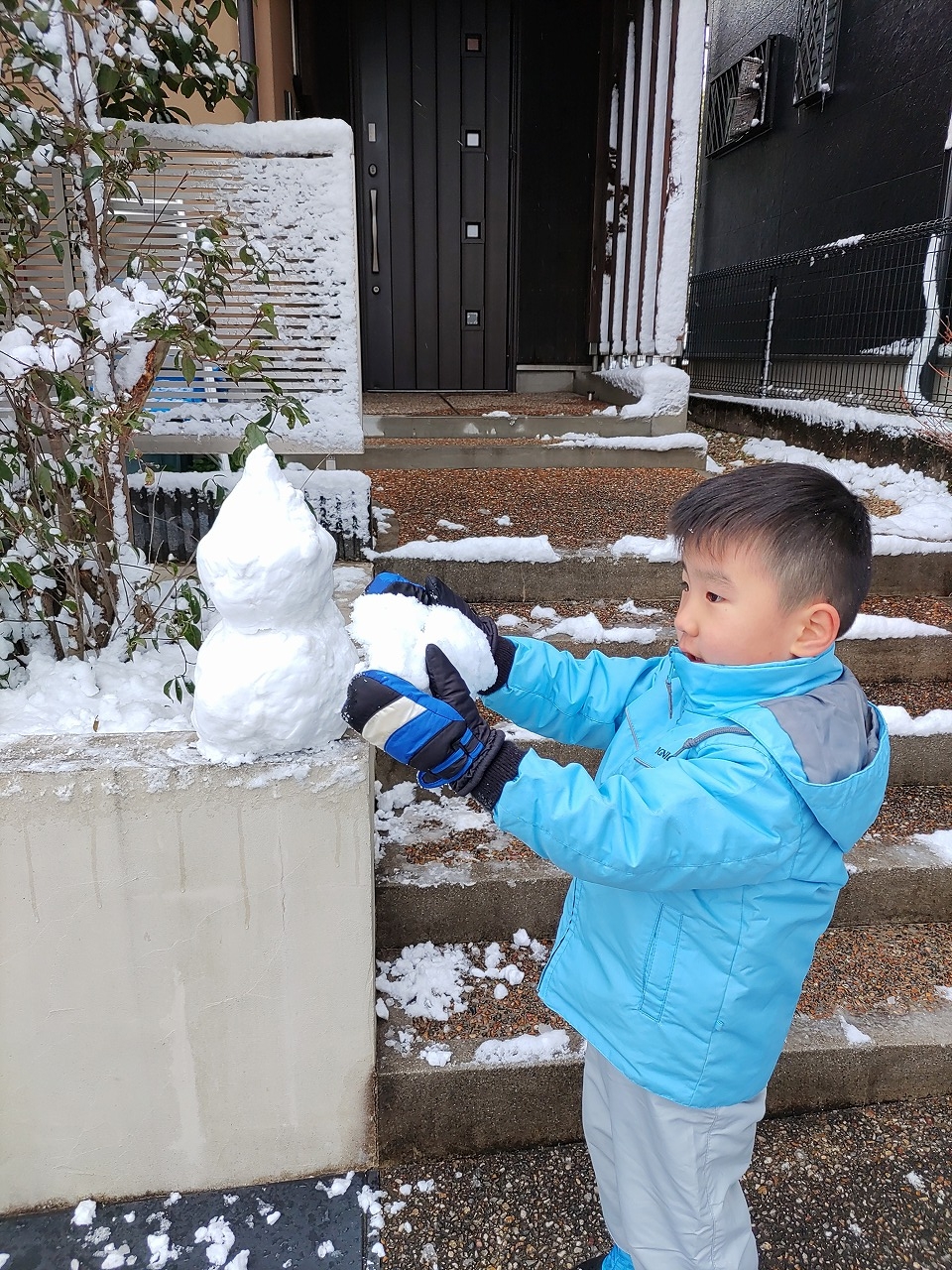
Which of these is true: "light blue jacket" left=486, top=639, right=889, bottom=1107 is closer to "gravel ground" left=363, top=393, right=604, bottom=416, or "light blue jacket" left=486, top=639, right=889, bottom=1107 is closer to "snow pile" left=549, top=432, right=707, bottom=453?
"snow pile" left=549, top=432, right=707, bottom=453

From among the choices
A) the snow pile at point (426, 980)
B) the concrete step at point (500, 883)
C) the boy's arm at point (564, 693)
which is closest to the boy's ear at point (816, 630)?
the boy's arm at point (564, 693)

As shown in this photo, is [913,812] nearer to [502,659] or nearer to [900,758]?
[900,758]

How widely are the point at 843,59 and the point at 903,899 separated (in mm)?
7803

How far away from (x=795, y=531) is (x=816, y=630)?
0.46 ft

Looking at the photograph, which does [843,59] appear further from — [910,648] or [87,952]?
[87,952]

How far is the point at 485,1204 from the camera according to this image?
157cm

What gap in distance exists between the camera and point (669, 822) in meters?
0.99

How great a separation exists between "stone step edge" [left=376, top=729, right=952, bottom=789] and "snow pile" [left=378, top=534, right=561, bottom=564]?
82 centimetres

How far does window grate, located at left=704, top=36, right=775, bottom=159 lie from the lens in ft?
27.6

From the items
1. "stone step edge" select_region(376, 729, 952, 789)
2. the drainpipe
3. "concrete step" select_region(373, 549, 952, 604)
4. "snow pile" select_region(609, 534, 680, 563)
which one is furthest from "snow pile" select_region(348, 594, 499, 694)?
the drainpipe

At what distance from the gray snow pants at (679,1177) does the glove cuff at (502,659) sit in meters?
0.65

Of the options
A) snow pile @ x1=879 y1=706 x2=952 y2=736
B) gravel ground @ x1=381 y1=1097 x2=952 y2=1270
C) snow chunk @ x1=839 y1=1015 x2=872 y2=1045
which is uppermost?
snow pile @ x1=879 y1=706 x2=952 y2=736

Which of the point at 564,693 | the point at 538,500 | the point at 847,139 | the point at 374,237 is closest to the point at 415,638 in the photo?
the point at 564,693

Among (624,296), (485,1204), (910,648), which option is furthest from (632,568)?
(624,296)
